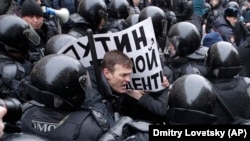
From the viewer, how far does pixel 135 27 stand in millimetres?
3734

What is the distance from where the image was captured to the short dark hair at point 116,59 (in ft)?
12.1

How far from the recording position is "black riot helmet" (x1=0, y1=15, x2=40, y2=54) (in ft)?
14.5

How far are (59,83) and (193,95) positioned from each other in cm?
92

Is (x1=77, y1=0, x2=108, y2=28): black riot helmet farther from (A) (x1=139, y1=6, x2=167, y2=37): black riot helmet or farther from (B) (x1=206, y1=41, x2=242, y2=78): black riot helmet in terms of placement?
(B) (x1=206, y1=41, x2=242, y2=78): black riot helmet

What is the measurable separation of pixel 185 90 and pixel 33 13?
3.52 m

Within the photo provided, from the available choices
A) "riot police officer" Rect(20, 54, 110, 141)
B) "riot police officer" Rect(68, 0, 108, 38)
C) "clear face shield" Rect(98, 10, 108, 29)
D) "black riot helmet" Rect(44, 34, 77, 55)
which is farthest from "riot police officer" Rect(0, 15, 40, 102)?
"clear face shield" Rect(98, 10, 108, 29)

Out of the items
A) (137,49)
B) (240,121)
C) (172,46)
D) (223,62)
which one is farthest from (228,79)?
(172,46)

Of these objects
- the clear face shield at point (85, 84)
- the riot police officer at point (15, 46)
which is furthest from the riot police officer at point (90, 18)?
the clear face shield at point (85, 84)

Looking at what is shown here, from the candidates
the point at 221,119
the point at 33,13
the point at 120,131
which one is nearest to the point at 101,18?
the point at 33,13

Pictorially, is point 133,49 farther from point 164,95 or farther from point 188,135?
point 188,135

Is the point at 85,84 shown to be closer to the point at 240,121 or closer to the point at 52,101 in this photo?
the point at 52,101

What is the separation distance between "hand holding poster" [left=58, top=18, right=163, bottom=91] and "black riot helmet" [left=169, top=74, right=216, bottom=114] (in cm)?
63

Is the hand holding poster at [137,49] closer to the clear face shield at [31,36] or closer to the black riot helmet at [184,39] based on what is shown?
the clear face shield at [31,36]

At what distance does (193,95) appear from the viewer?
3064mm
